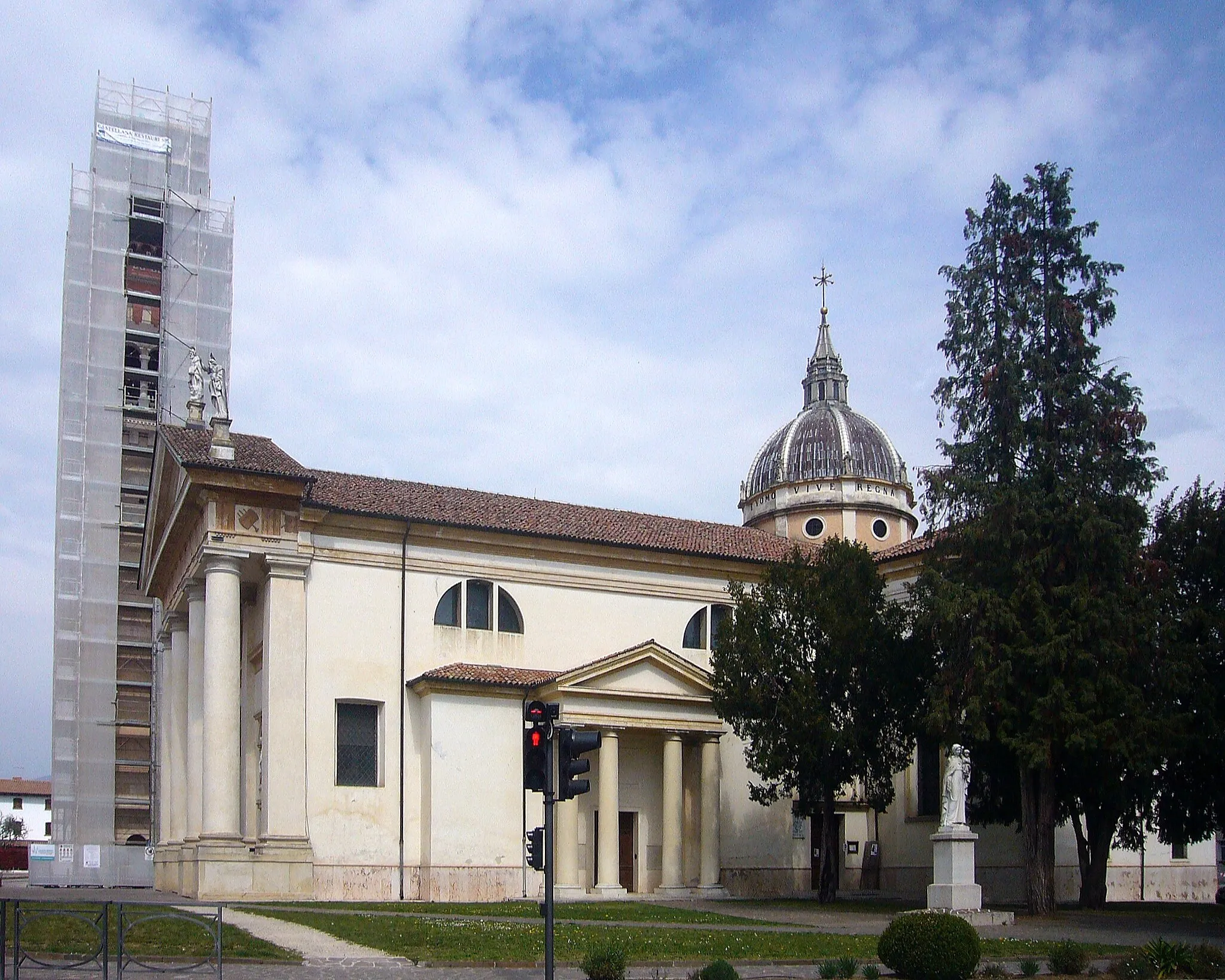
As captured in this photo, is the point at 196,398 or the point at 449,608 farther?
the point at 196,398

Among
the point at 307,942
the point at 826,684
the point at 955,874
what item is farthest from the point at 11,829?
the point at 307,942

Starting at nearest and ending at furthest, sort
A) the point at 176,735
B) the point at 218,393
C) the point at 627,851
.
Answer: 1. the point at 218,393
2. the point at 627,851
3. the point at 176,735

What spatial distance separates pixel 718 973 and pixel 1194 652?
18284mm

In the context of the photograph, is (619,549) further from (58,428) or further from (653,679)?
(58,428)

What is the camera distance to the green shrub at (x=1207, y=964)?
678 inches

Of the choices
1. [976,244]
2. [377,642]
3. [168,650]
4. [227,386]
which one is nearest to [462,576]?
[377,642]

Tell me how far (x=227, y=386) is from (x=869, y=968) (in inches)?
1647

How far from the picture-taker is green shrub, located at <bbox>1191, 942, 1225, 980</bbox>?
1722 cm

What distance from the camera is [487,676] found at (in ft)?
116

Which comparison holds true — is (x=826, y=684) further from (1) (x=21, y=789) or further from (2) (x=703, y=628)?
(1) (x=21, y=789)

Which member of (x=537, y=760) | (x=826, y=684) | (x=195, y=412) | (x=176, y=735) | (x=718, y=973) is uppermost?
(x=195, y=412)

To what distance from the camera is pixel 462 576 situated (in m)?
37.0

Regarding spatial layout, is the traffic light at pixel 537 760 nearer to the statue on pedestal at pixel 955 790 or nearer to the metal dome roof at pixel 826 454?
the statue on pedestal at pixel 955 790

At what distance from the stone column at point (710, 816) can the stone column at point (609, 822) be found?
2.51 meters
